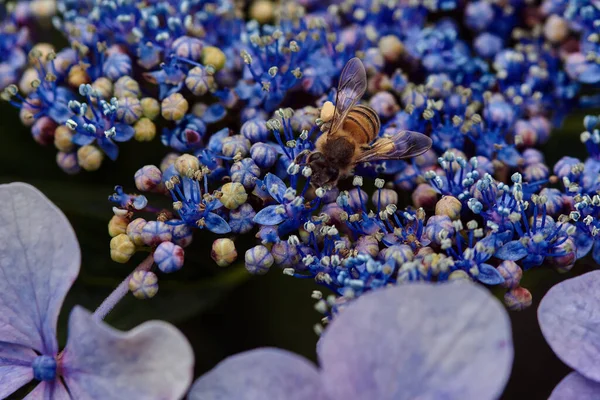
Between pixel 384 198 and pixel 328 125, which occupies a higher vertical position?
pixel 328 125

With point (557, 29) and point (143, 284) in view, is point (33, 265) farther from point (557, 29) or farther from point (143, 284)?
point (557, 29)

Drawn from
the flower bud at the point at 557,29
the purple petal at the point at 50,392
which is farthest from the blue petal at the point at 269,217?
the flower bud at the point at 557,29

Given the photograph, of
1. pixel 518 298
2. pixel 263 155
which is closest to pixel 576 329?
pixel 518 298

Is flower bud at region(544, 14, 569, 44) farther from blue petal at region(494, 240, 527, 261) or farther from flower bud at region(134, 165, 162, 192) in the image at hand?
flower bud at region(134, 165, 162, 192)

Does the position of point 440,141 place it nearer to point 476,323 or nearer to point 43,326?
point 476,323

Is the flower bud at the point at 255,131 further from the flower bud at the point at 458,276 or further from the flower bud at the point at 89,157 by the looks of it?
the flower bud at the point at 458,276

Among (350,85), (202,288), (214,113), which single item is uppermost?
(350,85)

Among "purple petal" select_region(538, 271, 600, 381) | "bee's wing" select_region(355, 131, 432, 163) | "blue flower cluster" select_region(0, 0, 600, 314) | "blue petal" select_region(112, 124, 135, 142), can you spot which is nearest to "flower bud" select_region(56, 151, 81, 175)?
"blue flower cluster" select_region(0, 0, 600, 314)

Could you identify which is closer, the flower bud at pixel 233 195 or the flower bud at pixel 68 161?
the flower bud at pixel 233 195
